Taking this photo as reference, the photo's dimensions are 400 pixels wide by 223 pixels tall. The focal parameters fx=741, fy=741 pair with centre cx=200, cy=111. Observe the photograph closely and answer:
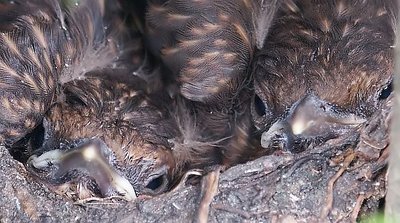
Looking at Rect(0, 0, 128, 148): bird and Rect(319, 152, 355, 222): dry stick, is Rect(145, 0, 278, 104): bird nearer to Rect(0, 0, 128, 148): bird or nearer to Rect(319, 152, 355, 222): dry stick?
Rect(0, 0, 128, 148): bird

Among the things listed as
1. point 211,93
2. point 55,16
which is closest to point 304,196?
point 211,93

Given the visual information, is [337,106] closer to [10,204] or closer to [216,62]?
[216,62]

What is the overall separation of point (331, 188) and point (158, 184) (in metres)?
0.62

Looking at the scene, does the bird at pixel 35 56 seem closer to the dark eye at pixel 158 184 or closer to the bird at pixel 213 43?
the bird at pixel 213 43

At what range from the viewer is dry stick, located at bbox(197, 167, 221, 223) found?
5.72ft

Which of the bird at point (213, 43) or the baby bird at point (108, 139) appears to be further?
the bird at point (213, 43)

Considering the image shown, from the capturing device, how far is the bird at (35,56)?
194cm

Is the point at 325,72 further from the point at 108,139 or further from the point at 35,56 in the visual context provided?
the point at 35,56

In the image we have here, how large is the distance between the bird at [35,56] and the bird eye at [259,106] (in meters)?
0.53

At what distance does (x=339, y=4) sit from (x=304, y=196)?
59cm

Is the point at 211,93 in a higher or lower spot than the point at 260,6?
lower

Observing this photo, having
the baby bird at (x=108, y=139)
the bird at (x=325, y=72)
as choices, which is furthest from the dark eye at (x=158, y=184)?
the bird at (x=325, y=72)

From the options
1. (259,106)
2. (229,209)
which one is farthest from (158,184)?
(229,209)

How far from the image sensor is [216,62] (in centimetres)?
214
